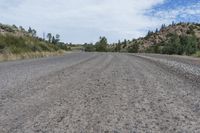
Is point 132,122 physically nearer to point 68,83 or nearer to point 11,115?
point 11,115

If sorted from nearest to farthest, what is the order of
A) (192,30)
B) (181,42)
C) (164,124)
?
(164,124) < (181,42) < (192,30)

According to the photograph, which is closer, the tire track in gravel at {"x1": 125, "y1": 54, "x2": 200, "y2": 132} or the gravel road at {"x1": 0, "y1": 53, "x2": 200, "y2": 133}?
the gravel road at {"x1": 0, "y1": 53, "x2": 200, "y2": 133}

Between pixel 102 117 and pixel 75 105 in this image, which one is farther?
pixel 75 105

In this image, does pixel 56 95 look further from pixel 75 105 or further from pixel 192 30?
pixel 192 30

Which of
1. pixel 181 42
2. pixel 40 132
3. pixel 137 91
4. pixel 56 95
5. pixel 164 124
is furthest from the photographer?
pixel 181 42

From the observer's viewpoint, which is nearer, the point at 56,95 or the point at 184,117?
the point at 184,117

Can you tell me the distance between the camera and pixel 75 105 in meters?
7.96

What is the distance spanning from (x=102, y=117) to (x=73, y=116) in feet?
1.82

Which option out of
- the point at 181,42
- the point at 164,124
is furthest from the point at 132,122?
the point at 181,42

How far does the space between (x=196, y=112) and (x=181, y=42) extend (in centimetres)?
8631

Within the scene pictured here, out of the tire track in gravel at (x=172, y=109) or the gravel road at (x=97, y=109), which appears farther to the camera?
the tire track in gravel at (x=172, y=109)

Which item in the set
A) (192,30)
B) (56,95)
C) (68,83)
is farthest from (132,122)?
(192,30)

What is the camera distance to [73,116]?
6832 millimetres

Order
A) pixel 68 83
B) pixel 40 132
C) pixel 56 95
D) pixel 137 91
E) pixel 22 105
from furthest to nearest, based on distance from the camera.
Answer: pixel 68 83 → pixel 137 91 → pixel 56 95 → pixel 22 105 → pixel 40 132
